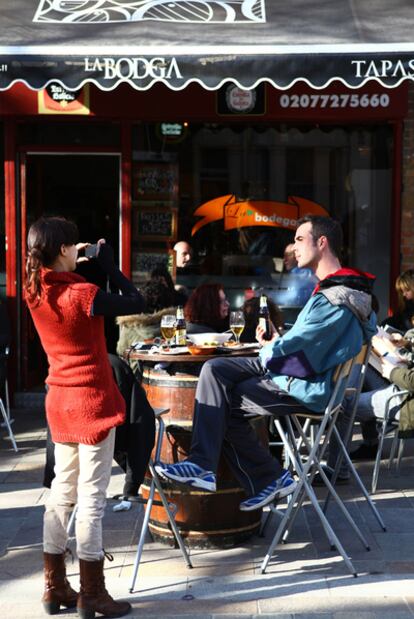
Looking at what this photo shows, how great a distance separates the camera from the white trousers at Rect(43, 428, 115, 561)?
3.97 meters

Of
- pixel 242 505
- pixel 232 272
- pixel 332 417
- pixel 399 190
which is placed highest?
pixel 399 190

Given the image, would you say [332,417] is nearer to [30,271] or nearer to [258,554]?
[258,554]

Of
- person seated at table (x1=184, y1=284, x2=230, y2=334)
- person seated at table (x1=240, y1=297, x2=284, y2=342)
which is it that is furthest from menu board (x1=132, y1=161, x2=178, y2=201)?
person seated at table (x1=184, y1=284, x2=230, y2=334)

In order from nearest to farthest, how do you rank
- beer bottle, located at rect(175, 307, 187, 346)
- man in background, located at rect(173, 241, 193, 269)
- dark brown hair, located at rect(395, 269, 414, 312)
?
beer bottle, located at rect(175, 307, 187, 346) → dark brown hair, located at rect(395, 269, 414, 312) → man in background, located at rect(173, 241, 193, 269)

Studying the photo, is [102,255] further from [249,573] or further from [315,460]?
[249,573]

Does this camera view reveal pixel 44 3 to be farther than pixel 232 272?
No

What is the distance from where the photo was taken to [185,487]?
474 cm

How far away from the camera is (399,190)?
825 cm

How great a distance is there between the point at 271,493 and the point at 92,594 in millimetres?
1067

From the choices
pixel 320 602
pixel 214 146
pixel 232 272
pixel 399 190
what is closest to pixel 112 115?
pixel 214 146

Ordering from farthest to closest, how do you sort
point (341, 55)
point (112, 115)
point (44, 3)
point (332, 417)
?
point (112, 115)
point (44, 3)
point (341, 55)
point (332, 417)

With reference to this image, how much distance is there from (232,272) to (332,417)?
12.2 feet

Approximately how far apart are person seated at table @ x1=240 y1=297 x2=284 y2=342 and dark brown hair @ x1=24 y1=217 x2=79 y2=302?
2324 millimetres

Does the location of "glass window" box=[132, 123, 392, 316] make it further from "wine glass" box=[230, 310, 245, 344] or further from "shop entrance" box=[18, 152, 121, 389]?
"wine glass" box=[230, 310, 245, 344]
